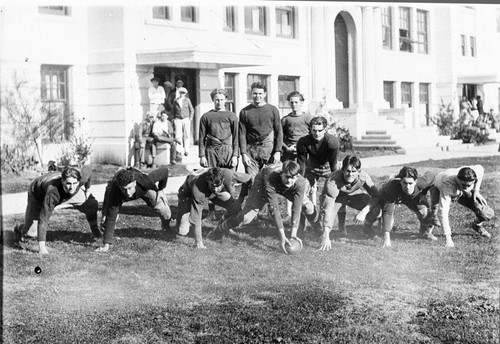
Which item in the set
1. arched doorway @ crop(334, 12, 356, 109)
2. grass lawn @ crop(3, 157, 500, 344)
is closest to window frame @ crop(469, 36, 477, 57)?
arched doorway @ crop(334, 12, 356, 109)

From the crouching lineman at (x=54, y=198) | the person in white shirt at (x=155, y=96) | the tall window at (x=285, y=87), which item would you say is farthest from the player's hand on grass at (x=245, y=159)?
the tall window at (x=285, y=87)

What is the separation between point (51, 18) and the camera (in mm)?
7527

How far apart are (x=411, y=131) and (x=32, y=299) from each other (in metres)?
8.53

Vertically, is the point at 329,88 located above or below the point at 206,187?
above

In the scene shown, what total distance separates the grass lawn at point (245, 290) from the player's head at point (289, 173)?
593 millimetres

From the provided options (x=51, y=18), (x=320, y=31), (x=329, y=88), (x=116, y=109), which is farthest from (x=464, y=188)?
(x=329, y=88)

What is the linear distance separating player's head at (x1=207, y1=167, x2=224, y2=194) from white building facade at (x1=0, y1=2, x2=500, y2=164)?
1.25m

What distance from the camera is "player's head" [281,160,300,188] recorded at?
6461 millimetres

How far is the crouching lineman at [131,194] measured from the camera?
6.30 m

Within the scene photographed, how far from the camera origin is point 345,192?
22.4ft

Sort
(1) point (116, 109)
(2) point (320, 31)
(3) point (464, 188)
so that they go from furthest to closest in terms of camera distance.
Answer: (2) point (320, 31) < (1) point (116, 109) < (3) point (464, 188)

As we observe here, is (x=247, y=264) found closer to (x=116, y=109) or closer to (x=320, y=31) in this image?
(x=116, y=109)

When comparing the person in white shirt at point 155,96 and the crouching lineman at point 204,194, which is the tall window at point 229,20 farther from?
the crouching lineman at point 204,194

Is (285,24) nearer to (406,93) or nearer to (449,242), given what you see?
(406,93)
